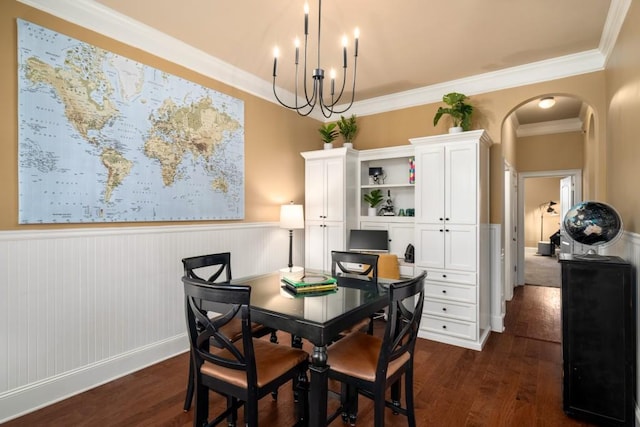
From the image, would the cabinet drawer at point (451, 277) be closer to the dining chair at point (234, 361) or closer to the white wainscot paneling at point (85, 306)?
the dining chair at point (234, 361)

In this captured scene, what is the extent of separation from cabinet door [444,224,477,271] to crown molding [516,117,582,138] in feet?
13.0

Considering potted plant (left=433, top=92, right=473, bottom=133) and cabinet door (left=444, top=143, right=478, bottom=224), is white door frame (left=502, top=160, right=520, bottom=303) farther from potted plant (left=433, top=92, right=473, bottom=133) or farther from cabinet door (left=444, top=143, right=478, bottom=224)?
cabinet door (left=444, top=143, right=478, bottom=224)

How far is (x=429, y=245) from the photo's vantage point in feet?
11.9

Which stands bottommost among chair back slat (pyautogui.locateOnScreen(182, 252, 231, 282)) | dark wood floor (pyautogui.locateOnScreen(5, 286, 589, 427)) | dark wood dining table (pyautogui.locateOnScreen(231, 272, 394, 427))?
dark wood floor (pyautogui.locateOnScreen(5, 286, 589, 427))

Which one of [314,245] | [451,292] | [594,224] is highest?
[594,224]

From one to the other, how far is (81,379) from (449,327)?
129 inches

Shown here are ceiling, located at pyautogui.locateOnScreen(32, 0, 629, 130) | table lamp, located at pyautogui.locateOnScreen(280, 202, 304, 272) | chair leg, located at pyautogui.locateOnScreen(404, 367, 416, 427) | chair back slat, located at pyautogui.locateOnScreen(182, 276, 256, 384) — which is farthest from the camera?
table lamp, located at pyautogui.locateOnScreen(280, 202, 304, 272)

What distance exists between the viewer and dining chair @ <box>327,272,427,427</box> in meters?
1.69

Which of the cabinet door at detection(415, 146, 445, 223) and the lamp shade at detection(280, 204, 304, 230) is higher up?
the cabinet door at detection(415, 146, 445, 223)

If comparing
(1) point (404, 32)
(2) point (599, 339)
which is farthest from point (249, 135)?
(2) point (599, 339)

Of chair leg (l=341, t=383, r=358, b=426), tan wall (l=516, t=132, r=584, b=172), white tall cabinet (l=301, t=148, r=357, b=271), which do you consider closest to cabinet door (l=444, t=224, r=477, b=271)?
white tall cabinet (l=301, t=148, r=357, b=271)

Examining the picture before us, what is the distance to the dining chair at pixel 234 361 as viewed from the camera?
5.15 feet

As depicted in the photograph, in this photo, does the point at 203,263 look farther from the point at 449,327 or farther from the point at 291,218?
the point at 449,327

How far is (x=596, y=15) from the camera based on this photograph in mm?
2633
